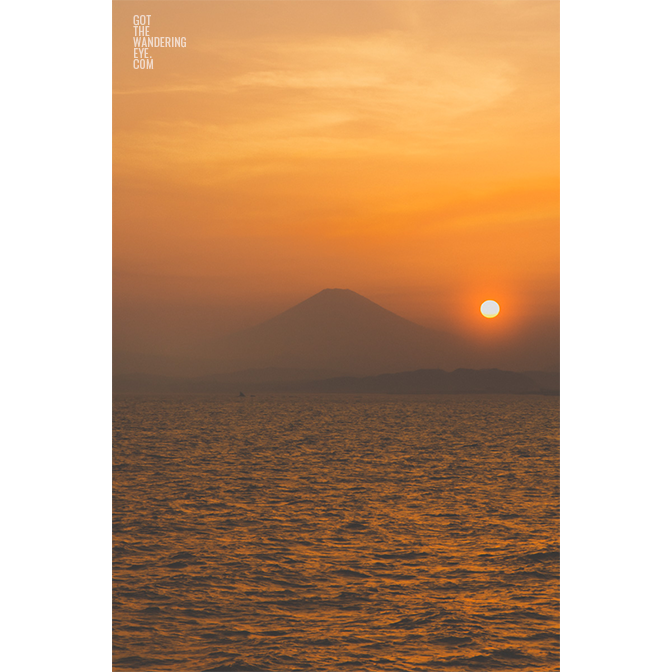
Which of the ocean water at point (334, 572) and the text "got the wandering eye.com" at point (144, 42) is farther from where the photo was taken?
the text "got the wandering eye.com" at point (144, 42)

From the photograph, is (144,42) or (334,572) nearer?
(144,42)

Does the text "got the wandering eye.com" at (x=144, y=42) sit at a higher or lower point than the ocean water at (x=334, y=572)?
higher

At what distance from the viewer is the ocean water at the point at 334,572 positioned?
1666 centimetres

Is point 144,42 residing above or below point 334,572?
above

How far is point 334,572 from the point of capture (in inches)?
893

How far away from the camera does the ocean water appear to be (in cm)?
1666

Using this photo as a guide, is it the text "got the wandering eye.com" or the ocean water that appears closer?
the ocean water
